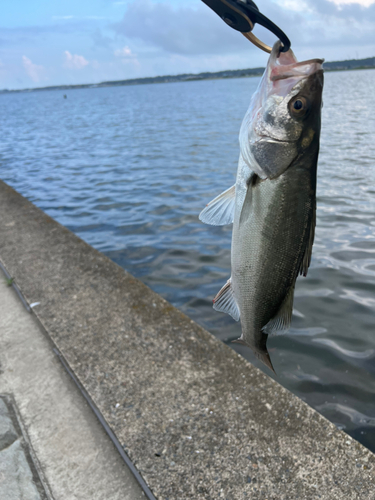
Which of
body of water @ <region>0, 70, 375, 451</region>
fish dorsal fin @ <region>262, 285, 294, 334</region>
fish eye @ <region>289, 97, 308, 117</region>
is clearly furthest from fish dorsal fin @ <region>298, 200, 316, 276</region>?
body of water @ <region>0, 70, 375, 451</region>

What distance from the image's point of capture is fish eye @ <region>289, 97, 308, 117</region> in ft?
4.13

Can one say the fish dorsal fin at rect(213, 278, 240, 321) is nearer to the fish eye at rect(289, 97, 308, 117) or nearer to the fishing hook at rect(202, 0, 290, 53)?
the fish eye at rect(289, 97, 308, 117)

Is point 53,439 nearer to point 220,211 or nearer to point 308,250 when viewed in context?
point 220,211

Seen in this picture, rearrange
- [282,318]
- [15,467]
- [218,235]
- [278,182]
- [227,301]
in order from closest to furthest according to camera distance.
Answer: [278,182] < [282,318] < [227,301] < [15,467] < [218,235]

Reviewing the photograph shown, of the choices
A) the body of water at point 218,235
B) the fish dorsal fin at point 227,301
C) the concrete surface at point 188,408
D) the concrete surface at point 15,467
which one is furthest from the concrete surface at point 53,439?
the body of water at point 218,235

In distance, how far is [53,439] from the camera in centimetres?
284

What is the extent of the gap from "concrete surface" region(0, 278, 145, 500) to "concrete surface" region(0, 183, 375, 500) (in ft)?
0.41

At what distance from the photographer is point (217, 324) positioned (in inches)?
206

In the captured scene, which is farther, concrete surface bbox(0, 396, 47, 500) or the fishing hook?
concrete surface bbox(0, 396, 47, 500)

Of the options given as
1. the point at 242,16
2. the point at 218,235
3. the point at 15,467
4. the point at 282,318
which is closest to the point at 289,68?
the point at 242,16

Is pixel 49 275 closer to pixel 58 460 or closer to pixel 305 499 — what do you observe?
pixel 58 460

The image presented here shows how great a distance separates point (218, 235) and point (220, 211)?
6334 millimetres

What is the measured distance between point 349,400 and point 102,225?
656cm

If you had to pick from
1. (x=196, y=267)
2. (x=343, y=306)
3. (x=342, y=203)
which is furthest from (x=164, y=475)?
(x=342, y=203)
